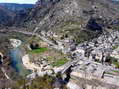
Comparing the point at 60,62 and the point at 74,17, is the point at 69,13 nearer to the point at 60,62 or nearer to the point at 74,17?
the point at 74,17

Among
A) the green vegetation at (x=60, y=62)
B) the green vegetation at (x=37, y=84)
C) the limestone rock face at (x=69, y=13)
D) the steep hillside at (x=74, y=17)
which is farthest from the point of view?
the limestone rock face at (x=69, y=13)

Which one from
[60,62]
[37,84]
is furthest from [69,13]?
[37,84]

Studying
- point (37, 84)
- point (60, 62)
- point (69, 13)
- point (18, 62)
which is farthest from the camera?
point (69, 13)

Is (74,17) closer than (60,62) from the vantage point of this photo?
No

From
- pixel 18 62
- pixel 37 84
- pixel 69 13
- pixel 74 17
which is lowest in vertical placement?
pixel 18 62

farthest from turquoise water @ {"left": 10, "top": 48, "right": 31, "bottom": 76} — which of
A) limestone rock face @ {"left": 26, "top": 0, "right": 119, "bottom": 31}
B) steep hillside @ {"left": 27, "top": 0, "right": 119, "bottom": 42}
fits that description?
limestone rock face @ {"left": 26, "top": 0, "right": 119, "bottom": 31}

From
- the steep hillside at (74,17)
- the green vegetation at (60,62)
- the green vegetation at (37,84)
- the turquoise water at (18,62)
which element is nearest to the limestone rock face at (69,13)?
the steep hillside at (74,17)

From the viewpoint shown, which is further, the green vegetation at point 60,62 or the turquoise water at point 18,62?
the green vegetation at point 60,62

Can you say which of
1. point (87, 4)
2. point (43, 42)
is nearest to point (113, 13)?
Answer: point (87, 4)

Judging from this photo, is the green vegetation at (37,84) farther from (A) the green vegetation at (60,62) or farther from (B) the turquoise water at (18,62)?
(A) the green vegetation at (60,62)

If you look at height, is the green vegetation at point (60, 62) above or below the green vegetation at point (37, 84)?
below
